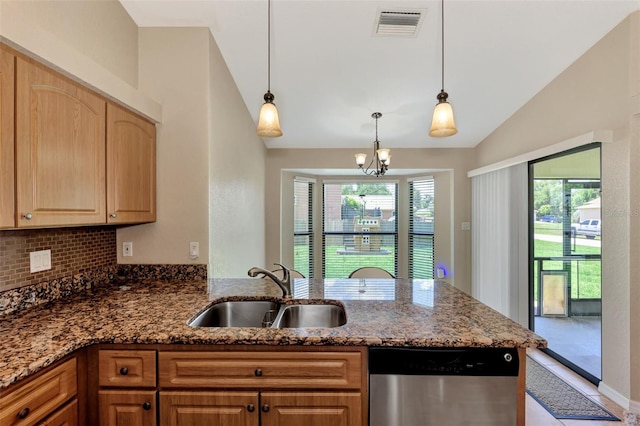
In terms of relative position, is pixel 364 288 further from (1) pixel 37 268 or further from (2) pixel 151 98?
(2) pixel 151 98

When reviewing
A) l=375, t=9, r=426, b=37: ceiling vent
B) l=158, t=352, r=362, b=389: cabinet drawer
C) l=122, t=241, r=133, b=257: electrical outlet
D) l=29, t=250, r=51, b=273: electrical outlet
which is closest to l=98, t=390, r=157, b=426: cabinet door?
l=158, t=352, r=362, b=389: cabinet drawer

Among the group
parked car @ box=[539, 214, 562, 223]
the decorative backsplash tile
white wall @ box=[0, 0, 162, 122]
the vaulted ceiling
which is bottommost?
the decorative backsplash tile

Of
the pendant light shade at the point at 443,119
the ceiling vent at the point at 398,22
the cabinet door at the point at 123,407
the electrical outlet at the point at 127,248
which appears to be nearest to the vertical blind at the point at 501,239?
the ceiling vent at the point at 398,22

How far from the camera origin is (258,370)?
1229mm

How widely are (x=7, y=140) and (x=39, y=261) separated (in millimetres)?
722

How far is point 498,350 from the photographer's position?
1.19 meters

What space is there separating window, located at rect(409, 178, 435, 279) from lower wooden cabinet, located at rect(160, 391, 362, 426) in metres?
4.10

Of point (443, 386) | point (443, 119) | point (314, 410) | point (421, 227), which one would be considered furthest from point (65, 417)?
point (421, 227)

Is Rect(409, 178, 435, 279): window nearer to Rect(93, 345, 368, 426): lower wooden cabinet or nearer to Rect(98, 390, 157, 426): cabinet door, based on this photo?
Rect(93, 345, 368, 426): lower wooden cabinet

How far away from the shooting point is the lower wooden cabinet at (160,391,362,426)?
4.03 ft

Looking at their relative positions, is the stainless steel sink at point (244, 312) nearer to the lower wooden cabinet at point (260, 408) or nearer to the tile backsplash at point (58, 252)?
the lower wooden cabinet at point (260, 408)

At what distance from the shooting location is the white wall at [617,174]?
2.16 metres

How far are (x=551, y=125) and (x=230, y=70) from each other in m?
3.14

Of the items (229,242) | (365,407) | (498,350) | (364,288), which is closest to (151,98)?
(229,242)
